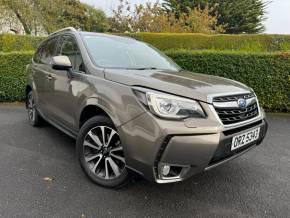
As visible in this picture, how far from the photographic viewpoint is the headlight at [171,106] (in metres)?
2.62

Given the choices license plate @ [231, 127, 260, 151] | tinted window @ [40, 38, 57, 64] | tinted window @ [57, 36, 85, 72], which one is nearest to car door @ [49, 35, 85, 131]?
tinted window @ [57, 36, 85, 72]

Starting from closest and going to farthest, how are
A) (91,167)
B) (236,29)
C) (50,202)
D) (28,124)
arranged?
(50,202) → (91,167) → (28,124) → (236,29)

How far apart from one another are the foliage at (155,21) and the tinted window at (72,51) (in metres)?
11.2

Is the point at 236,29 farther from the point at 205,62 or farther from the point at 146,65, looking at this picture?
the point at 146,65

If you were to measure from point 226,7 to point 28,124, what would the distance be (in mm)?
25047

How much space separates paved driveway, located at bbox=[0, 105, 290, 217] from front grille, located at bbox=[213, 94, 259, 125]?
808 mm

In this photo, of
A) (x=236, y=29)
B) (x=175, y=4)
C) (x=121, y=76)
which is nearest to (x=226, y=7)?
(x=236, y=29)

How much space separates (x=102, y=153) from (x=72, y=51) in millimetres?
1473

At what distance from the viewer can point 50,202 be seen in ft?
9.67

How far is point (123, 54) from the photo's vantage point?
3.91 m

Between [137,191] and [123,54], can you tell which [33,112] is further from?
[137,191]

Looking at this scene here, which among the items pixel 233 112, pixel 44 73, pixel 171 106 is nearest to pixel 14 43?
pixel 44 73

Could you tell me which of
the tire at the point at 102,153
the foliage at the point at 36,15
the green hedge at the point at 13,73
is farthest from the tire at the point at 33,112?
the foliage at the point at 36,15

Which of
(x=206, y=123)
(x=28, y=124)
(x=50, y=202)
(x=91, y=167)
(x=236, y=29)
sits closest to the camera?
(x=206, y=123)
